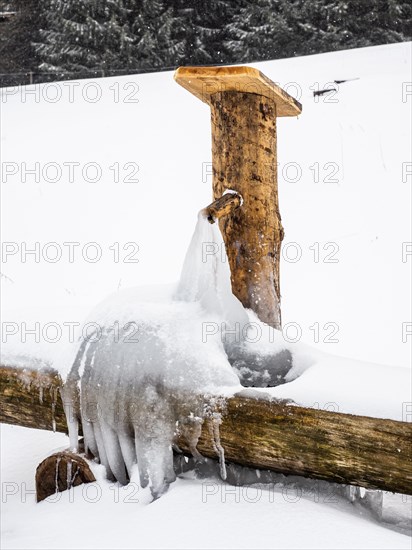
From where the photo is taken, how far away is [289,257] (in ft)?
20.4

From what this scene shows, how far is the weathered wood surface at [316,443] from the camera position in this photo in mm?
1818

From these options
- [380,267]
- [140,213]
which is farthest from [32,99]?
[380,267]

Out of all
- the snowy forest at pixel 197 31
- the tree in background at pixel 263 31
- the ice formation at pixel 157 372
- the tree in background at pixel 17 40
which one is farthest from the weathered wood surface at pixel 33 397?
the tree in background at pixel 17 40

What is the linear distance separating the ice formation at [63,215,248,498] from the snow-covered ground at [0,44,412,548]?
11 cm

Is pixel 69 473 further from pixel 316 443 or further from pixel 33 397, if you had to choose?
pixel 316 443

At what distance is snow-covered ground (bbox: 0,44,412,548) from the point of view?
1.93 meters

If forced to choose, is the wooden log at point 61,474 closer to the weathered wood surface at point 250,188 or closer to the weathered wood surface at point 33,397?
the weathered wood surface at point 33,397

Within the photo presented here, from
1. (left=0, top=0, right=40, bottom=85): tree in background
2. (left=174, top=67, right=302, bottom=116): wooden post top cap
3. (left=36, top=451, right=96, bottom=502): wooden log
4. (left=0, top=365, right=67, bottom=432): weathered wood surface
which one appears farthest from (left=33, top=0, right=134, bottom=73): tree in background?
(left=36, top=451, right=96, bottom=502): wooden log

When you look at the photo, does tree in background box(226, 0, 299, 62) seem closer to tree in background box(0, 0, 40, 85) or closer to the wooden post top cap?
tree in background box(0, 0, 40, 85)

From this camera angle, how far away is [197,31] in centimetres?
1523

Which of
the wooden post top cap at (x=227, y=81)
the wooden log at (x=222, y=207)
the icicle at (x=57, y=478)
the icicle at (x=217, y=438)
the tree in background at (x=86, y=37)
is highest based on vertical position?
the tree in background at (x=86, y=37)

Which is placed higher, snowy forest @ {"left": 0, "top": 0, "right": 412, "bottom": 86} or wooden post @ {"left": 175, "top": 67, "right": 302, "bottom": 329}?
snowy forest @ {"left": 0, "top": 0, "right": 412, "bottom": 86}

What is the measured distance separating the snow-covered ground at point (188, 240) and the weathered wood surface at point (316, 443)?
51 millimetres

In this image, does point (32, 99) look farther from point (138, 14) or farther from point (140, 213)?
point (138, 14)
